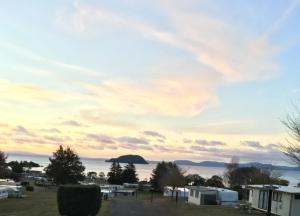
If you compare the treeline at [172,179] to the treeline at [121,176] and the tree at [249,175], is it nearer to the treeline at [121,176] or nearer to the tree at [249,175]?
the tree at [249,175]

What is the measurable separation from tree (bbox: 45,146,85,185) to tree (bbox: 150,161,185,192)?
48.3 feet

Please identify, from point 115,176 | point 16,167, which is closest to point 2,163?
point 115,176

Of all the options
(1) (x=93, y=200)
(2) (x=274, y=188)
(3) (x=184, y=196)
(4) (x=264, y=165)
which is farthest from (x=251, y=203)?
(4) (x=264, y=165)

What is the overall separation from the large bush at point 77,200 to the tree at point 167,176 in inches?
1962

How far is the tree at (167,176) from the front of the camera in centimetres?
8200

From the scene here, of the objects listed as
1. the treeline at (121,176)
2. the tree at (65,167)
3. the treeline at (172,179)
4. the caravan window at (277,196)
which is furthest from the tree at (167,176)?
the caravan window at (277,196)

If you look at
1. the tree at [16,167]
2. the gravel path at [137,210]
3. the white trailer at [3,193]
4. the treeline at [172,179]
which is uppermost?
the treeline at [172,179]

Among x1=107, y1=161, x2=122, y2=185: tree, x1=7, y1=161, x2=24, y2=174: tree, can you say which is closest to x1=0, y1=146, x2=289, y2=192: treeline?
x1=7, y1=161, x2=24, y2=174: tree

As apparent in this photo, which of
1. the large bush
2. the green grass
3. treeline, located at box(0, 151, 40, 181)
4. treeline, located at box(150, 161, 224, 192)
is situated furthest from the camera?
treeline, located at box(0, 151, 40, 181)

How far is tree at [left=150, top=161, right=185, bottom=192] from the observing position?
82000 mm

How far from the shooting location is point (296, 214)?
133 feet

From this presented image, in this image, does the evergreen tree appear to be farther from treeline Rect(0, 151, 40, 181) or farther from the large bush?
the large bush

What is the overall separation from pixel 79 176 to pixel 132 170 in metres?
34.1

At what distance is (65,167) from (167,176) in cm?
1946
